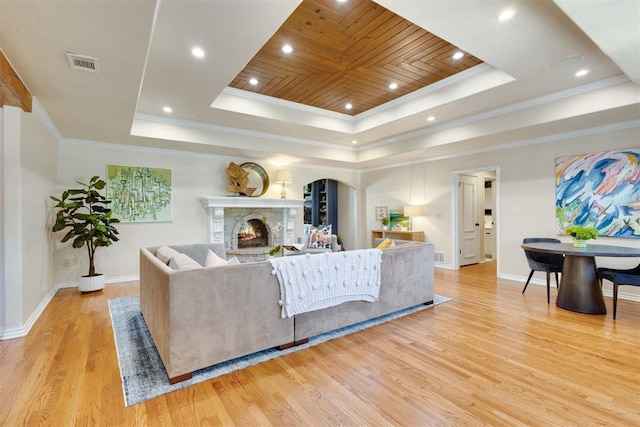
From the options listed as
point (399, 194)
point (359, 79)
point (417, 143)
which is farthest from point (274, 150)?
point (399, 194)

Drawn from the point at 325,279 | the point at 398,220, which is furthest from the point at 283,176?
the point at 325,279

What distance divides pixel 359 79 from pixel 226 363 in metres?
3.64

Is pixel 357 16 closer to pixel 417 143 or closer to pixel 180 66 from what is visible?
pixel 180 66

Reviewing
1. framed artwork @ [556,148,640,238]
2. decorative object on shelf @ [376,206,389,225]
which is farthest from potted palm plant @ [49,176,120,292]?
framed artwork @ [556,148,640,238]

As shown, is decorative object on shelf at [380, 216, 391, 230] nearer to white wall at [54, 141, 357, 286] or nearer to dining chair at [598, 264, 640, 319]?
white wall at [54, 141, 357, 286]

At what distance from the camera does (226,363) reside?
8.02ft

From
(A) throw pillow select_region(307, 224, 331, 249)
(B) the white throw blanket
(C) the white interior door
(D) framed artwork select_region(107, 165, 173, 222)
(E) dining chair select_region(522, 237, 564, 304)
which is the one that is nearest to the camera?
(B) the white throw blanket

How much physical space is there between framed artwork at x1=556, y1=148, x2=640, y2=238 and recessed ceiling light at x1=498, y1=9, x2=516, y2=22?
3210 mm

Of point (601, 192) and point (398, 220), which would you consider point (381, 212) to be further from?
point (601, 192)

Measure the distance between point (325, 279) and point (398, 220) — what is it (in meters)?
4.88

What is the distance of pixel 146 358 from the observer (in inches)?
98.6

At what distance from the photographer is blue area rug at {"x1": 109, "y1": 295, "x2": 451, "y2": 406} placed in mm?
2090

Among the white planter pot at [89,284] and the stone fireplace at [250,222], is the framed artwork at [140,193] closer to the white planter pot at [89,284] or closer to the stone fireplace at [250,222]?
the stone fireplace at [250,222]

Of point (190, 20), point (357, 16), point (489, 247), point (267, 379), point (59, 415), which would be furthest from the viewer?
point (489, 247)
